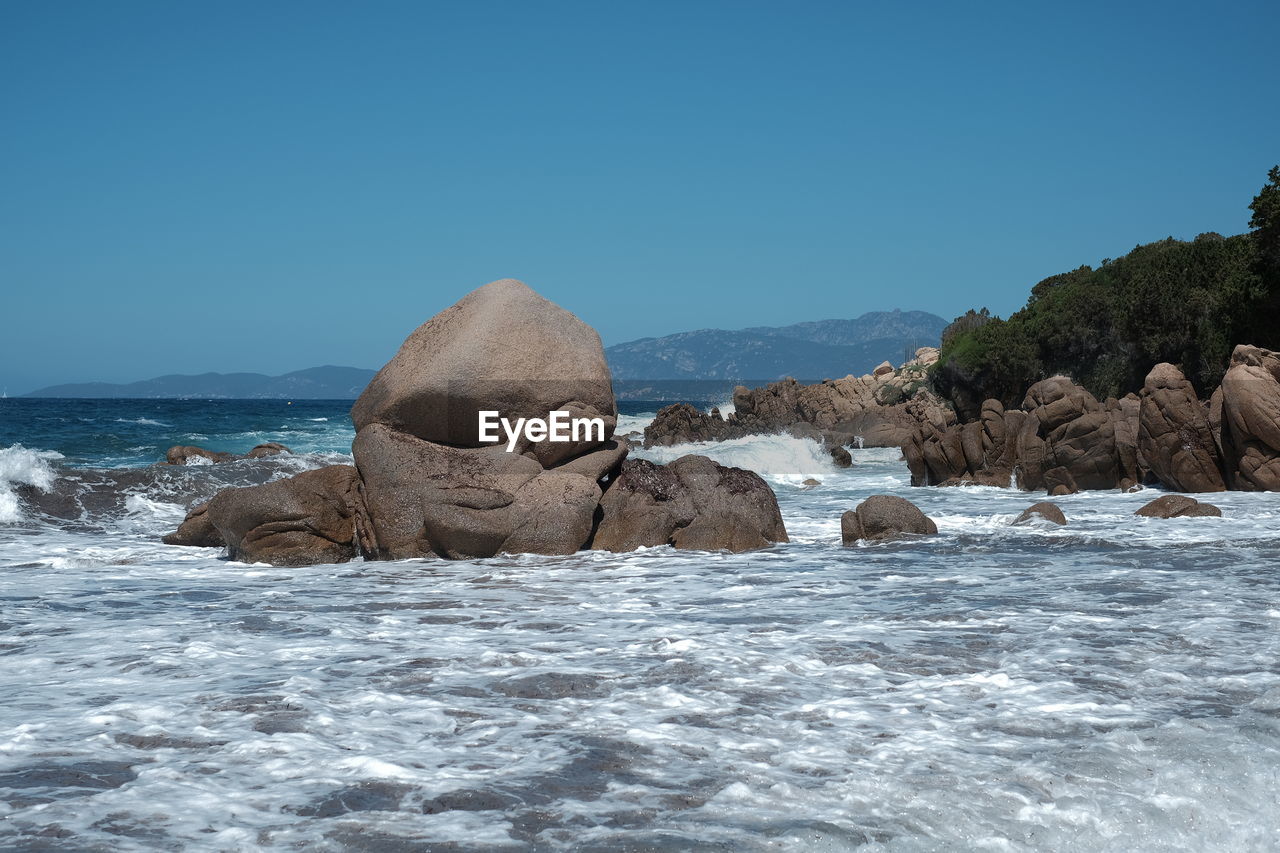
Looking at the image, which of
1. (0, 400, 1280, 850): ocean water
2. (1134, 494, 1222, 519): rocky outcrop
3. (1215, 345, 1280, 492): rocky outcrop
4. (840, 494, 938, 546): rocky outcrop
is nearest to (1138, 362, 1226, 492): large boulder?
(1215, 345, 1280, 492): rocky outcrop

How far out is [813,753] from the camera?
494 cm

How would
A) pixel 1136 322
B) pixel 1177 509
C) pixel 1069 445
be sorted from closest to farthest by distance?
1. pixel 1177 509
2. pixel 1069 445
3. pixel 1136 322

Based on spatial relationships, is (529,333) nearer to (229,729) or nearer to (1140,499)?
(229,729)

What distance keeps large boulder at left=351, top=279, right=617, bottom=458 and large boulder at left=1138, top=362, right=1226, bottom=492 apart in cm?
1137

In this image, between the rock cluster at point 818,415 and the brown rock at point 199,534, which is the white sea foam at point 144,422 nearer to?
the rock cluster at point 818,415

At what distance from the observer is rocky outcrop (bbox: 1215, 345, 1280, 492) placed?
17.8 m

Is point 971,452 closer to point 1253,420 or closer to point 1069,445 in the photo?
point 1069,445

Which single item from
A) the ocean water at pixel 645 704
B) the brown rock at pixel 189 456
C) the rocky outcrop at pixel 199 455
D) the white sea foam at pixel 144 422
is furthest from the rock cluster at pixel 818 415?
the ocean water at pixel 645 704

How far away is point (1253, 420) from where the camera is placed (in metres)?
18.0

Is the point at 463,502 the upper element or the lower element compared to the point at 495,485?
lower

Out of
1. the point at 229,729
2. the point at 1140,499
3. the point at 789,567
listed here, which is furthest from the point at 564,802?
the point at 1140,499

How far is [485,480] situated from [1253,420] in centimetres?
1317

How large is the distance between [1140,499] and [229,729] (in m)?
16.4

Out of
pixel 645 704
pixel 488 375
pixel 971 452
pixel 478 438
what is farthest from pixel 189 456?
pixel 645 704
